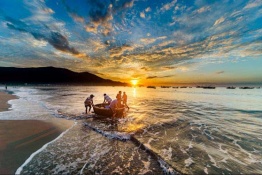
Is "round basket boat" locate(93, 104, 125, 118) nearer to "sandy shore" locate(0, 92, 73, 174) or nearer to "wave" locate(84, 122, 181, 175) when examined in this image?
"wave" locate(84, 122, 181, 175)

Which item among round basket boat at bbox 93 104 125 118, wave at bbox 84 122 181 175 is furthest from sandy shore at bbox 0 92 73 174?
round basket boat at bbox 93 104 125 118

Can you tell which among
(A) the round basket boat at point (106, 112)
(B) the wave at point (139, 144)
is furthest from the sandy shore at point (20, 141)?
(A) the round basket boat at point (106, 112)

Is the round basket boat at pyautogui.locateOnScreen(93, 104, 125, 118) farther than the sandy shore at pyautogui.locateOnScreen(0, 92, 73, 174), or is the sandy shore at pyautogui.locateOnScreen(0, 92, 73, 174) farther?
the round basket boat at pyautogui.locateOnScreen(93, 104, 125, 118)

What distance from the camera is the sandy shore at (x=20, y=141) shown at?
581cm

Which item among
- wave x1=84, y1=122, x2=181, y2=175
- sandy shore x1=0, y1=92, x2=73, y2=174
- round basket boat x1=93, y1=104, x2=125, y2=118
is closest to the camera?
sandy shore x1=0, y1=92, x2=73, y2=174

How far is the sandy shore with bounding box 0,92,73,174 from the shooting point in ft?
19.1

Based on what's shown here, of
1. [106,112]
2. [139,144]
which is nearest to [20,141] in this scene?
[139,144]

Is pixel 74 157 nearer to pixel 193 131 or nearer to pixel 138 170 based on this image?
pixel 138 170

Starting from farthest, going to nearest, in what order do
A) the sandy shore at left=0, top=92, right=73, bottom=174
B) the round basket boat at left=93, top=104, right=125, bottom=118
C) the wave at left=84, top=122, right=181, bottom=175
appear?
the round basket boat at left=93, top=104, right=125, bottom=118
the wave at left=84, top=122, right=181, bottom=175
the sandy shore at left=0, top=92, right=73, bottom=174

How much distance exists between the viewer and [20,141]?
25.9 feet

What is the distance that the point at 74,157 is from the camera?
6805mm

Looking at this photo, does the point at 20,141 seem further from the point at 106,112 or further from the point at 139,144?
the point at 106,112

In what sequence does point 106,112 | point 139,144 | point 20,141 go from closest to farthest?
point 20,141, point 139,144, point 106,112

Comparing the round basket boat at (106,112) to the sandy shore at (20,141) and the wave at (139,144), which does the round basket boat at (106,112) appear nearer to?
the wave at (139,144)
